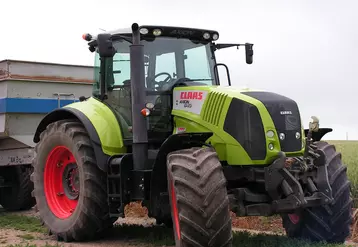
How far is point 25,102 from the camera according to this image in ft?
37.8

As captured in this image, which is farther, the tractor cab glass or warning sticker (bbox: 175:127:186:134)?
the tractor cab glass

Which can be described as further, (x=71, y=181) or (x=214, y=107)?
(x=71, y=181)

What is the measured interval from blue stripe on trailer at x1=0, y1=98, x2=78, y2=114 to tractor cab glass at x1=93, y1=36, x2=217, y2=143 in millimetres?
3431

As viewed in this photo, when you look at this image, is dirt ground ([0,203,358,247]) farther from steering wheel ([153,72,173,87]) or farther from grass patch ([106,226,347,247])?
steering wheel ([153,72,173,87])

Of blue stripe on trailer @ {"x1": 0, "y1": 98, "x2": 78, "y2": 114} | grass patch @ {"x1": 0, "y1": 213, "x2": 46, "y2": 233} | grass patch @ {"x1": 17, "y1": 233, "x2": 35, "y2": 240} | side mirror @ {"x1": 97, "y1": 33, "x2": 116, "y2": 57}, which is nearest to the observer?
side mirror @ {"x1": 97, "y1": 33, "x2": 116, "y2": 57}

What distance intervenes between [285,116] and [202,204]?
5.45 feet

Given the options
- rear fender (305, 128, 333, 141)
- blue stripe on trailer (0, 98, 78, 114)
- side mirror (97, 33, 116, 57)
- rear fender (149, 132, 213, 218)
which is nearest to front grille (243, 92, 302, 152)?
rear fender (149, 132, 213, 218)

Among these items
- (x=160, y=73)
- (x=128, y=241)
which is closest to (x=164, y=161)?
(x=160, y=73)

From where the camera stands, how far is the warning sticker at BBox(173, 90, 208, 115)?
764 centimetres

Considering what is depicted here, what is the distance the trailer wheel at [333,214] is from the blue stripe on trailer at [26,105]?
589cm

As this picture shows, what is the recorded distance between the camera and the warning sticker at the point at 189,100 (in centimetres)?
764

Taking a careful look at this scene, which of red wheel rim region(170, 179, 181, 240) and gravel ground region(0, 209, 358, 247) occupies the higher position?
red wheel rim region(170, 179, 181, 240)

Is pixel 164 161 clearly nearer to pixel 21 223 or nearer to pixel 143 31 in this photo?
pixel 143 31

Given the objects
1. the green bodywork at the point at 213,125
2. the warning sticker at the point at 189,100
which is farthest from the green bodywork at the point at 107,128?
the warning sticker at the point at 189,100
